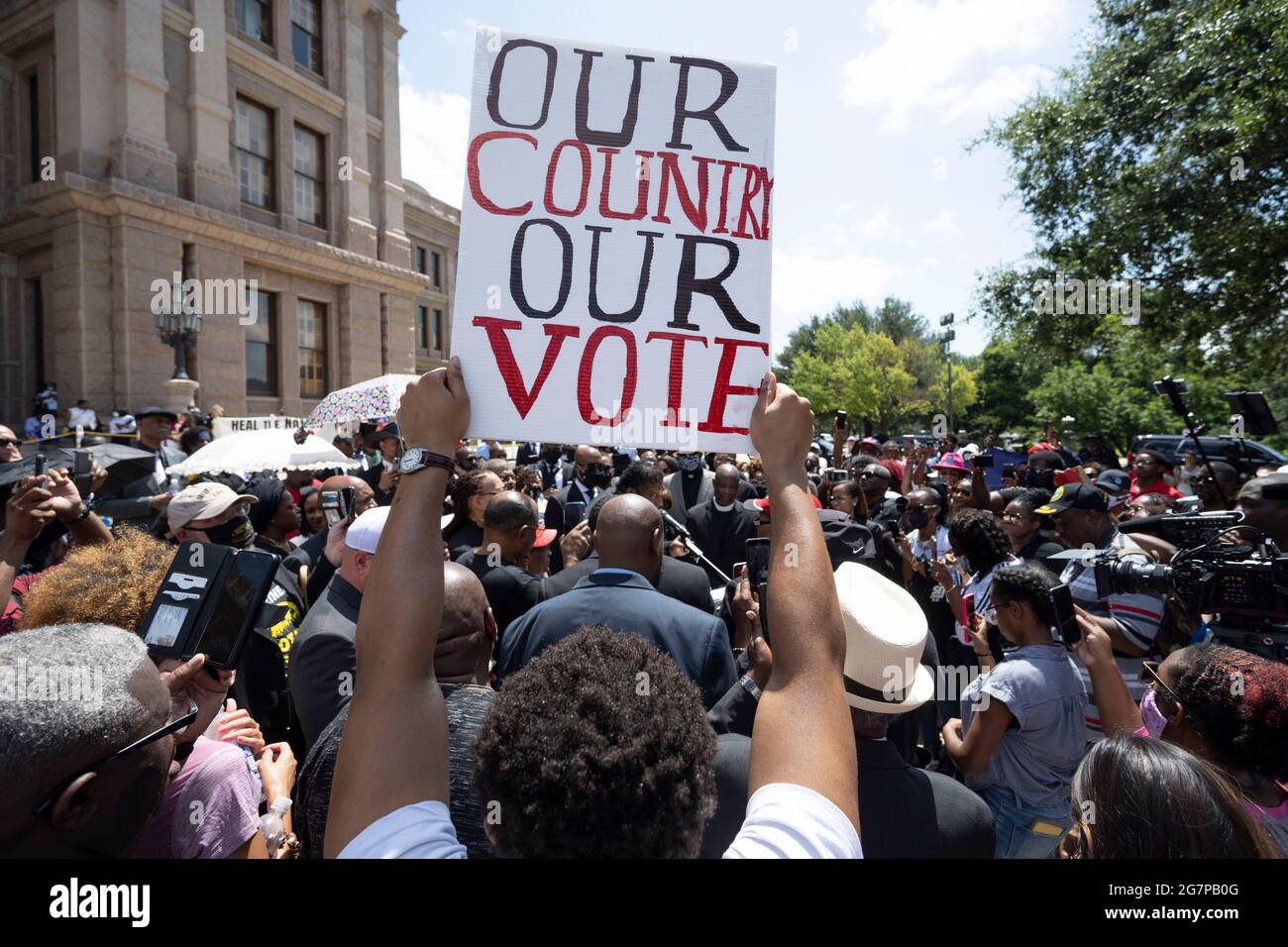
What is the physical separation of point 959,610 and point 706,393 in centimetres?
315

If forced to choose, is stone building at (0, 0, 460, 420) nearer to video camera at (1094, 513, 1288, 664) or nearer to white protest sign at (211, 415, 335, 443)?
white protest sign at (211, 415, 335, 443)

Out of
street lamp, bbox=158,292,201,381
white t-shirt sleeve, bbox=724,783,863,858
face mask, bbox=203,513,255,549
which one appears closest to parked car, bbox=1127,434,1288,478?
face mask, bbox=203,513,255,549

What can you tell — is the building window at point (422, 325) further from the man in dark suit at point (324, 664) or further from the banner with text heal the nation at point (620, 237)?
the banner with text heal the nation at point (620, 237)

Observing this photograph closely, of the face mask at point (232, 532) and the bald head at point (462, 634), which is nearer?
the bald head at point (462, 634)

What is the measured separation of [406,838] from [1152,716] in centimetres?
234

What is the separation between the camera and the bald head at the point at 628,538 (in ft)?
10.3

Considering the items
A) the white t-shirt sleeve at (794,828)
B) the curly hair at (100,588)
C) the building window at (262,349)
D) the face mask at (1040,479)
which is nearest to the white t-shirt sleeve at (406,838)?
the white t-shirt sleeve at (794,828)

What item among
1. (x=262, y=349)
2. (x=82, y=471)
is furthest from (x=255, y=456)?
(x=262, y=349)

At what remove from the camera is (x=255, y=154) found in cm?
1867

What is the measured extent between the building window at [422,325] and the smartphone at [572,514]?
26468 millimetres

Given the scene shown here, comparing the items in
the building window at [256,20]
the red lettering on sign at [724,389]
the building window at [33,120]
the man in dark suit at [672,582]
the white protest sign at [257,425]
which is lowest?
the man in dark suit at [672,582]

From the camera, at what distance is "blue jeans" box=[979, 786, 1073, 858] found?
2.57 meters

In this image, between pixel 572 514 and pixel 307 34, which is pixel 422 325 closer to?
pixel 307 34
